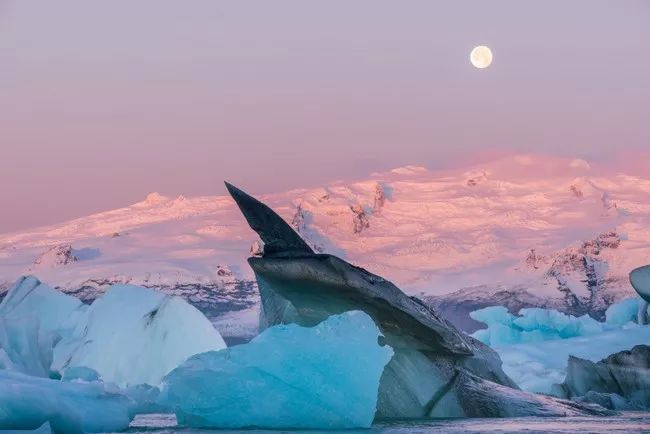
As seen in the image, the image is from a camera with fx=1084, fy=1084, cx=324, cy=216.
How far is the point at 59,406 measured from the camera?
392 inches

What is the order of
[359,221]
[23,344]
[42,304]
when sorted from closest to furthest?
[23,344], [42,304], [359,221]

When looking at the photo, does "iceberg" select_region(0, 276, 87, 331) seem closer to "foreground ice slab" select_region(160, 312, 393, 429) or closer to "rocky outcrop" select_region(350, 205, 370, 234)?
"foreground ice slab" select_region(160, 312, 393, 429)

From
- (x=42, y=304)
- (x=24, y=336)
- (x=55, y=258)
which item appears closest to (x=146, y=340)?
(x=24, y=336)

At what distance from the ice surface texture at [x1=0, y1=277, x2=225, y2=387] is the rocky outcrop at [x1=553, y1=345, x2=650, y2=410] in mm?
6028

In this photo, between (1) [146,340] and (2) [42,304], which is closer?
(1) [146,340]

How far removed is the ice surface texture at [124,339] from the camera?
1678 cm

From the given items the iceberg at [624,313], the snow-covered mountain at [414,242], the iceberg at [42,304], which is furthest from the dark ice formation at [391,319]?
the snow-covered mountain at [414,242]

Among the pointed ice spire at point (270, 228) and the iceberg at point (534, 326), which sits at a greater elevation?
the pointed ice spire at point (270, 228)

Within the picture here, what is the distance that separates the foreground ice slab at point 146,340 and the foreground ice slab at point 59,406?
658 centimetres

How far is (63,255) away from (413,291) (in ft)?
105

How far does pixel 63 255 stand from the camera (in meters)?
97.1

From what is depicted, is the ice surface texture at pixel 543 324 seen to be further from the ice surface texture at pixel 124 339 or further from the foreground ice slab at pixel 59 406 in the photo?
the foreground ice slab at pixel 59 406

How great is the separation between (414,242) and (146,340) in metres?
87.3

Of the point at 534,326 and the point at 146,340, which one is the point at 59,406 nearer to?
the point at 146,340
